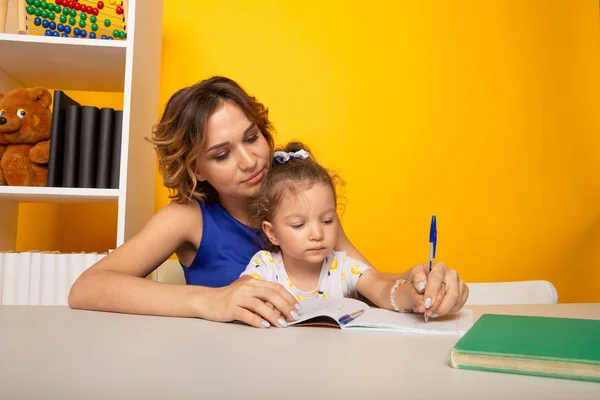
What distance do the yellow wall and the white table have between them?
1.59 m

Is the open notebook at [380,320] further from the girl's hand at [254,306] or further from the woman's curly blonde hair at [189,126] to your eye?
the woman's curly blonde hair at [189,126]

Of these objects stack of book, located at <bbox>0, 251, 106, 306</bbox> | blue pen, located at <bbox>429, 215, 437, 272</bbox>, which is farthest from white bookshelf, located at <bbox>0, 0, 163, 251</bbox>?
blue pen, located at <bbox>429, 215, 437, 272</bbox>

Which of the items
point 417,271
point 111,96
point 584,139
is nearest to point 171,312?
point 417,271

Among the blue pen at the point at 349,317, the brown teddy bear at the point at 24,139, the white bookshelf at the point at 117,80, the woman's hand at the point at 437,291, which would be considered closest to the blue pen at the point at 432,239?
the woman's hand at the point at 437,291

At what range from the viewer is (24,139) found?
6.07 feet

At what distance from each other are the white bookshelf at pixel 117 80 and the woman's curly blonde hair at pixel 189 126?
35 cm

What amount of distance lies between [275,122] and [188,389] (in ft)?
6.23

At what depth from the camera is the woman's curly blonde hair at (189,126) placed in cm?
141

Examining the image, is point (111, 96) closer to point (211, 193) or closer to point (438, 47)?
point (211, 193)

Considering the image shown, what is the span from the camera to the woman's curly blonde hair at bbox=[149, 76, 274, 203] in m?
1.41

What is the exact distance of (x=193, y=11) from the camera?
2375mm

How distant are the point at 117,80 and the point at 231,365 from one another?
1782 millimetres

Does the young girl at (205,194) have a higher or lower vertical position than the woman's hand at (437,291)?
higher

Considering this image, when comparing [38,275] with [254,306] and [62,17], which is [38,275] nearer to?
[62,17]
